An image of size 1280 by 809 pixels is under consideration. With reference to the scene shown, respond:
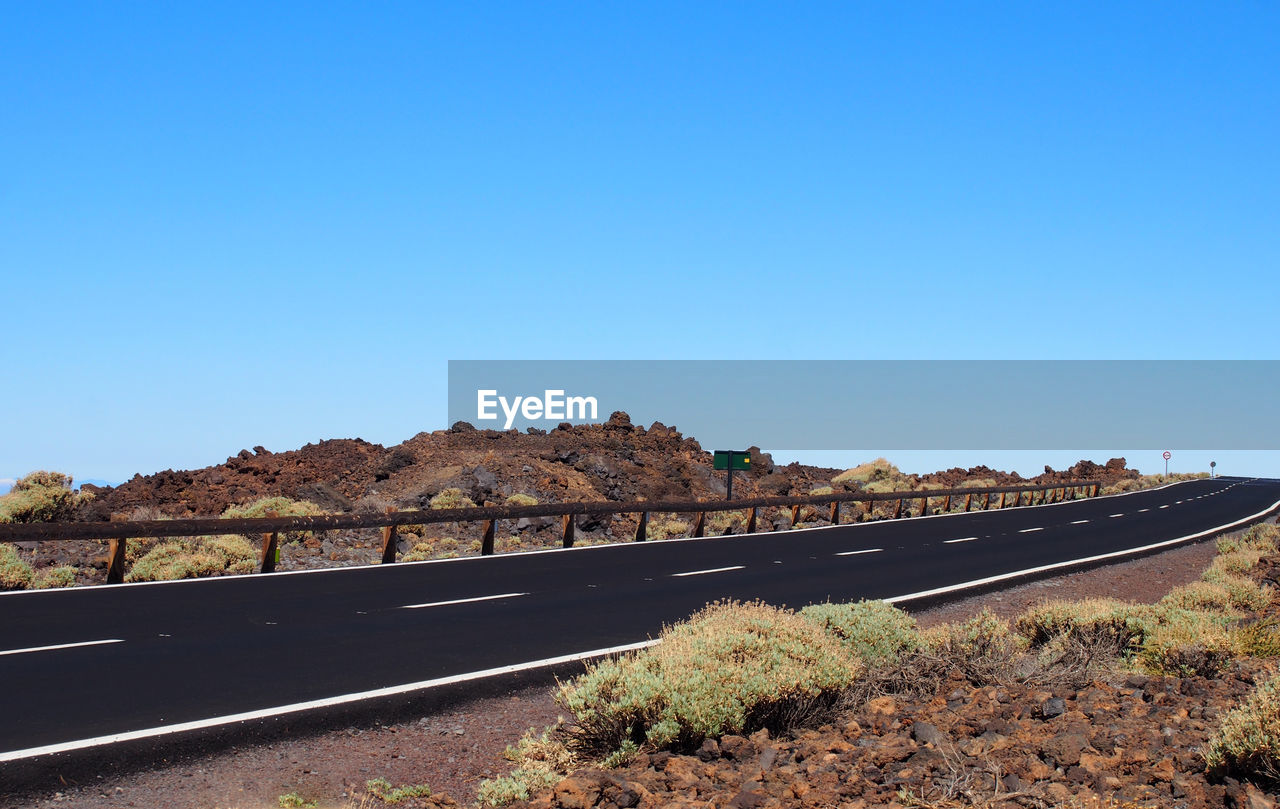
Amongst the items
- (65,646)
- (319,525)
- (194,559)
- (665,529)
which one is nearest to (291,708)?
(65,646)

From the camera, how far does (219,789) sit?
6488mm

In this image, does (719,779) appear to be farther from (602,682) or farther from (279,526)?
(279,526)

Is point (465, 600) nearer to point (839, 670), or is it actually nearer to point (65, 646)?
point (65, 646)

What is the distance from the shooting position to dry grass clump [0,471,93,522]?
27078mm

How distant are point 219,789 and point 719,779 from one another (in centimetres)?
299

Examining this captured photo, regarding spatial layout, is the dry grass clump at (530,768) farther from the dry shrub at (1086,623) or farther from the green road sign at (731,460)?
the green road sign at (731,460)

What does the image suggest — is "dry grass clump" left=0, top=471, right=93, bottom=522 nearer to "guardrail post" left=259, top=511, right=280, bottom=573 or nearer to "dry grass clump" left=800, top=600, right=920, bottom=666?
"guardrail post" left=259, top=511, right=280, bottom=573

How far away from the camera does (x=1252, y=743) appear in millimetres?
5320

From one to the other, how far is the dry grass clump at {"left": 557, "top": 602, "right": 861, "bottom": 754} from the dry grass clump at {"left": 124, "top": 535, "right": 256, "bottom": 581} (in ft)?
38.8

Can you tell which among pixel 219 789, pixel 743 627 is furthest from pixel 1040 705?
pixel 219 789

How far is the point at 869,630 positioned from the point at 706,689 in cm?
268

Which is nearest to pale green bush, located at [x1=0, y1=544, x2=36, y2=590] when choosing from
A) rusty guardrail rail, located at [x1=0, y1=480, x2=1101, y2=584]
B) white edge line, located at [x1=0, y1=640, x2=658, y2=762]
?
rusty guardrail rail, located at [x1=0, y1=480, x2=1101, y2=584]

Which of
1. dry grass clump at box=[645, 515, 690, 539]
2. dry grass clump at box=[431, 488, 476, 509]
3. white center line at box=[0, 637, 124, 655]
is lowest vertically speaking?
dry grass clump at box=[645, 515, 690, 539]

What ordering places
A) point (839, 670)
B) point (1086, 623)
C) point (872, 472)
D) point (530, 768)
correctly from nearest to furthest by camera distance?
point (530, 768)
point (839, 670)
point (1086, 623)
point (872, 472)
